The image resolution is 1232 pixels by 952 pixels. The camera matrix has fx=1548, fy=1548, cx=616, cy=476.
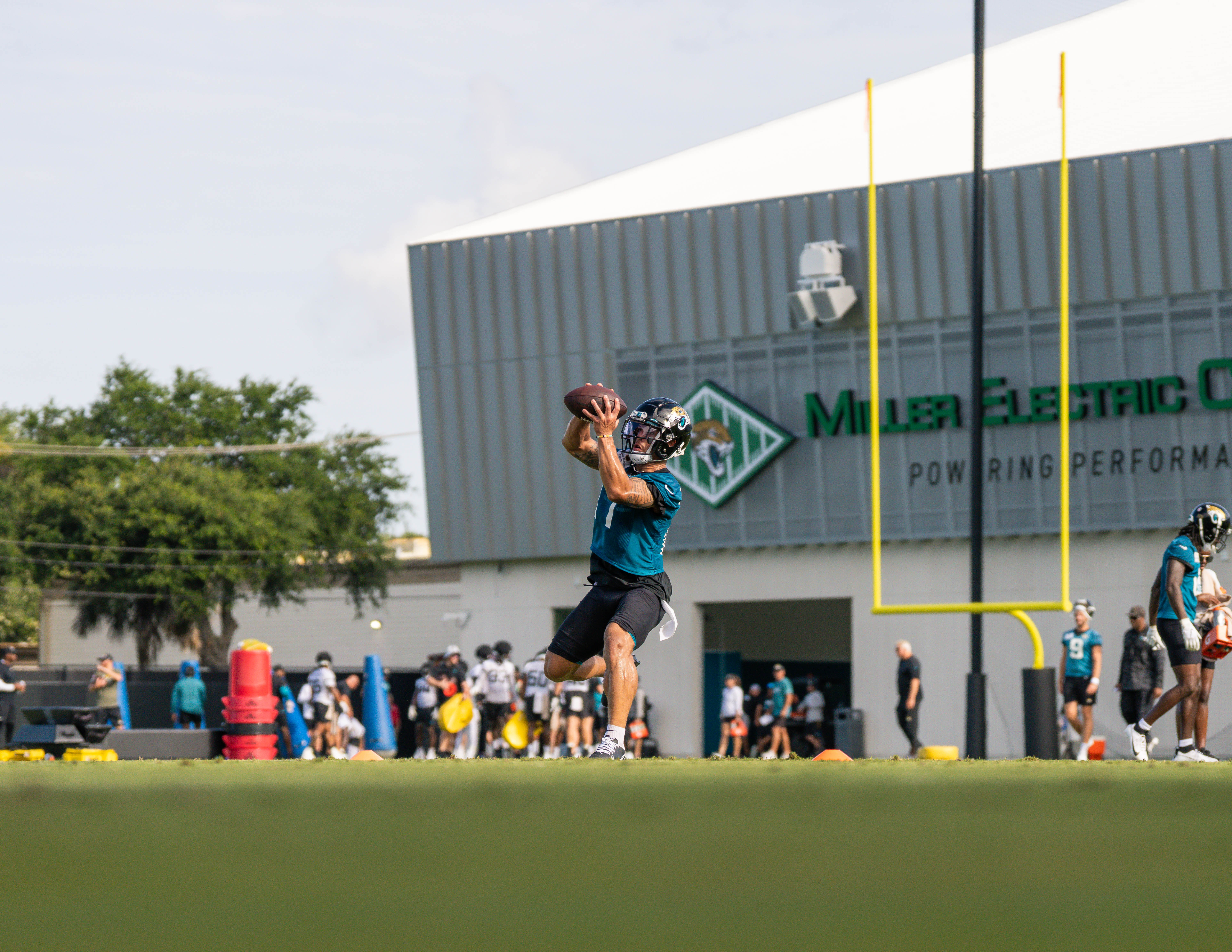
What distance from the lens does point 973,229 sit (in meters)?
16.8

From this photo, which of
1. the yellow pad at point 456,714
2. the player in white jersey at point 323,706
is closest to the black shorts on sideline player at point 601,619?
the yellow pad at point 456,714

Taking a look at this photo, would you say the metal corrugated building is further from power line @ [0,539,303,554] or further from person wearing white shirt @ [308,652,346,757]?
power line @ [0,539,303,554]

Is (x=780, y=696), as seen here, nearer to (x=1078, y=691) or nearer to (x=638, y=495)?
(x=1078, y=691)

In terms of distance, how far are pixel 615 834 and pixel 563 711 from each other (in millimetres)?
18494

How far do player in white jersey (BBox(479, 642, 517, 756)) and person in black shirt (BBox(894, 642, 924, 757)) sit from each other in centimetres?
529

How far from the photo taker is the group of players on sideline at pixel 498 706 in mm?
20609

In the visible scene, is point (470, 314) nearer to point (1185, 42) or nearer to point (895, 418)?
point (895, 418)

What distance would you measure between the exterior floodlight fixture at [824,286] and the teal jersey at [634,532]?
18.4 metres

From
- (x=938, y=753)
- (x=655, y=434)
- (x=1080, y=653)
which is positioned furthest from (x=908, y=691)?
(x=655, y=434)

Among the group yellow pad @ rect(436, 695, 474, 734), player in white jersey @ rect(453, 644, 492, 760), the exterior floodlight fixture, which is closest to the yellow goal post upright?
the exterior floodlight fixture

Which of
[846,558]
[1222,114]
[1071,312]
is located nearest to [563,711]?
[846,558]

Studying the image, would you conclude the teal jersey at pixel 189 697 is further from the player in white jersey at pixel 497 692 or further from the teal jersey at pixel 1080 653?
the teal jersey at pixel 1080 653

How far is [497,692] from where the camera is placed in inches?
830

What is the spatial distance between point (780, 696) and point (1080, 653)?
592cm
